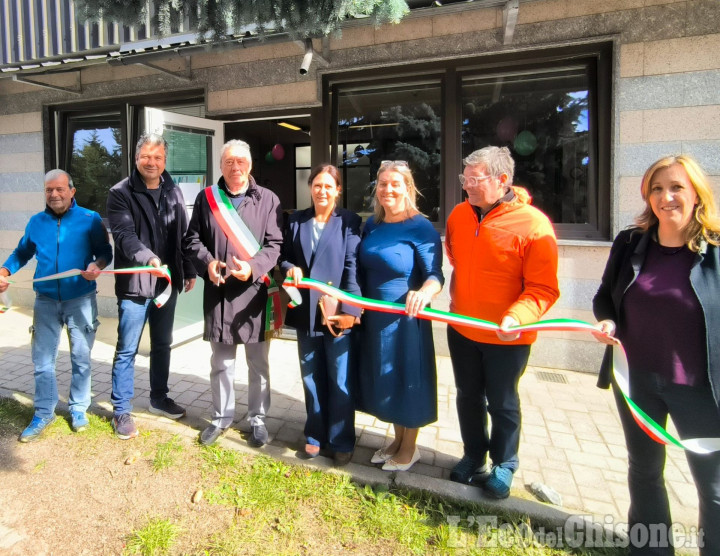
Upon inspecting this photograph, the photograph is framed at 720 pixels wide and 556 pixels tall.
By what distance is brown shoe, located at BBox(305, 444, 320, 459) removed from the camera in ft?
9.41

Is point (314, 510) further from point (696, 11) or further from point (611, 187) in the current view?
point (696, 11)

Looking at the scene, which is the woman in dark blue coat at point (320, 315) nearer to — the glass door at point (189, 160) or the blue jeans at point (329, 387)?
the blue jeans at point (329, 387)

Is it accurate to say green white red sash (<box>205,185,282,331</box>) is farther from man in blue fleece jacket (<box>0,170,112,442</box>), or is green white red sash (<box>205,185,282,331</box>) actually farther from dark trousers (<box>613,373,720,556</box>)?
dark trousers (<box>613,373,720,556</box>)

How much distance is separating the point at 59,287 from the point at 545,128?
468 centimetres

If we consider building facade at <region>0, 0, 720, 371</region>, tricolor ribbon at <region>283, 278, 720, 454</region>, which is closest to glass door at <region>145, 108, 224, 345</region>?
building facade at <region>0, 0, 720, 371</region>

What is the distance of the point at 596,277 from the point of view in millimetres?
4488

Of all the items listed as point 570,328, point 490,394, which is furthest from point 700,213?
point 490,394

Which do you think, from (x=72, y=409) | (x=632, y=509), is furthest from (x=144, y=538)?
(x=632, y=509)

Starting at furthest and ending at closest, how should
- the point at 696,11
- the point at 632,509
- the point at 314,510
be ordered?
the point at 696,11 → the point at 314,510 → the point at 632,509

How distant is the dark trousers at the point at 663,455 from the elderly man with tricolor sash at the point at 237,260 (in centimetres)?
208

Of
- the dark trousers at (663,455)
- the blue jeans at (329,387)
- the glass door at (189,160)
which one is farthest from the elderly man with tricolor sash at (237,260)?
the glass door at (189,160)

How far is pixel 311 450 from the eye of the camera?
2869 mm

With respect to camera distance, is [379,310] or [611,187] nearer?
[379,310]

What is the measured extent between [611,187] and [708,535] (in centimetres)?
336
